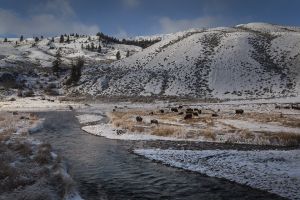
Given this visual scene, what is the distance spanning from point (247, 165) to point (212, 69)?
9712 cm

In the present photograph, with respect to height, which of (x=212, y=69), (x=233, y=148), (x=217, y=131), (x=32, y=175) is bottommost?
(x=32, y=175)

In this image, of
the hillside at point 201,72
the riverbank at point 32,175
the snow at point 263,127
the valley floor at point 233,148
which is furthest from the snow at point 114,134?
the hillside at point 201,72

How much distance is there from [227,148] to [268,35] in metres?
126

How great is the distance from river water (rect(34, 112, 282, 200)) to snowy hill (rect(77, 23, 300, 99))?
72.8 meters

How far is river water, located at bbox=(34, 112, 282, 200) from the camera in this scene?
68.9 ft

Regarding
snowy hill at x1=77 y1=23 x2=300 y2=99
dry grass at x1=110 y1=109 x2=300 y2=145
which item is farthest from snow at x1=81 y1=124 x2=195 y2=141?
snowy hill at x1=77 y1=23 x2=300 y2=99

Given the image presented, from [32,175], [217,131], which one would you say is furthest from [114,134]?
[32,175]

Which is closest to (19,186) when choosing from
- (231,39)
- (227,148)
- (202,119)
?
(227,148)

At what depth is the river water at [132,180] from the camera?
68.9ft

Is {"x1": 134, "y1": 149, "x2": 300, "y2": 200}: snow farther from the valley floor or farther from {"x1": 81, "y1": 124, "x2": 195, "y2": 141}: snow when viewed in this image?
{"x1": 81, "y1": 124, "x2": 195, "y2": 141}: snow

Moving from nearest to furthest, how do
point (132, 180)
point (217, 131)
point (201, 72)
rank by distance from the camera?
point (132, 180) → point (217, 131) → point (201, 72)

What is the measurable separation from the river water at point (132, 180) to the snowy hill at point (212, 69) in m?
72.8

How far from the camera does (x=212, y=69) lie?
122 m

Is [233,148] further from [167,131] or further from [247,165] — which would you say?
[167,131]
